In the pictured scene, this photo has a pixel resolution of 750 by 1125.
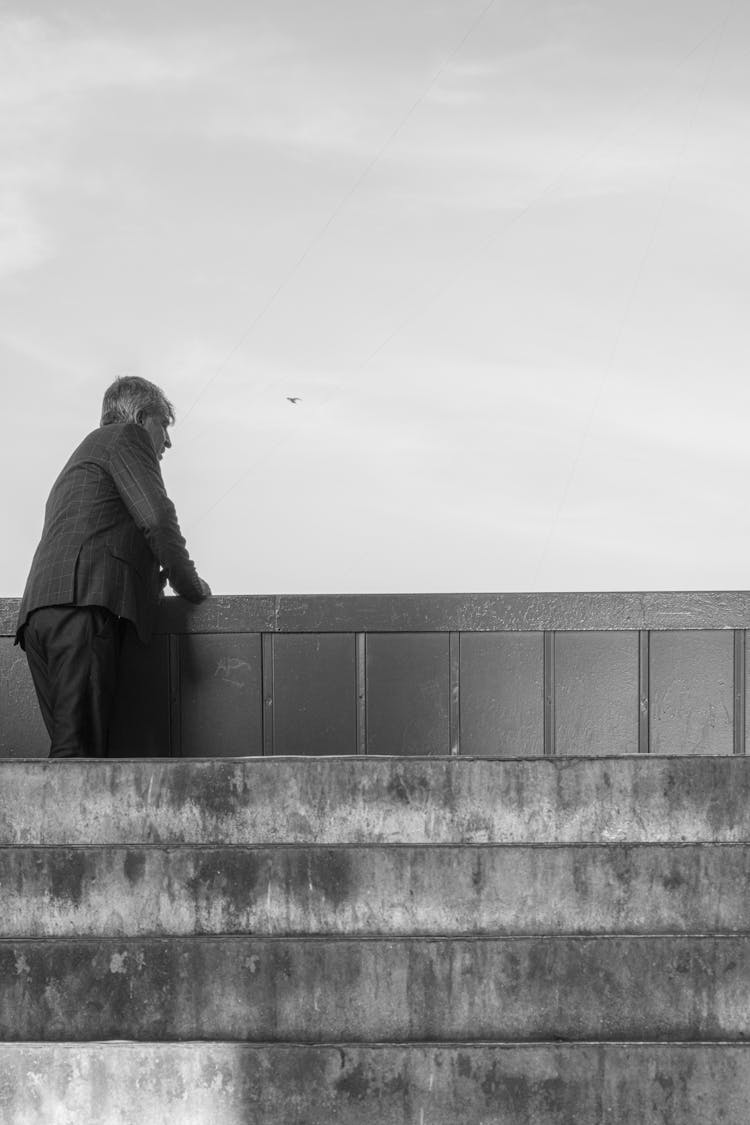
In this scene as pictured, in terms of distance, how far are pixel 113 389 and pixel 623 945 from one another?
3.86 m

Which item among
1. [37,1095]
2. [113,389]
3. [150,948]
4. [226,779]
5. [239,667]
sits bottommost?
[37,1095]

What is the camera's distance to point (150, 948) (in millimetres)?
6516

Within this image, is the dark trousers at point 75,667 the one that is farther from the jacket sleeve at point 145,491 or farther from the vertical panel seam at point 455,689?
the vertical panel seam at point 455,689

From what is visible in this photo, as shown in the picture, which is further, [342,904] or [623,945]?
[342,904]

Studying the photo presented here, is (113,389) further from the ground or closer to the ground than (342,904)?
further from the ground

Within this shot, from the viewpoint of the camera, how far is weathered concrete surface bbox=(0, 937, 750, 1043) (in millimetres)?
6465

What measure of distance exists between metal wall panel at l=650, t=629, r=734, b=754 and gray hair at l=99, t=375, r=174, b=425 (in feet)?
9.88

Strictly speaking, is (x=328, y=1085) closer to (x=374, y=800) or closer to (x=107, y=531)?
(x=374, y=800)

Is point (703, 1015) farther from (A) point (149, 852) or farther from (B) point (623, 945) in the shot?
(A) point (149, 852)

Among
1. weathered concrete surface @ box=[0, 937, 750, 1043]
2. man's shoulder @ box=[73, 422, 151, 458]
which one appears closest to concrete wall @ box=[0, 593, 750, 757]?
man's shoulder @ box=[73, 422, 151, 458]

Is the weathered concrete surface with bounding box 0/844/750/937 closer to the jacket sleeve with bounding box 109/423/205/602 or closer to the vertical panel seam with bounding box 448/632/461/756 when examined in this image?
the jacket sleeve with bounding box 109/423/205/602

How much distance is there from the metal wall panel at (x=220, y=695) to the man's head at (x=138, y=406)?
1.32 meters

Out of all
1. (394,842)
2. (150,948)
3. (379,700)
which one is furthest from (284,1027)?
(379,700)

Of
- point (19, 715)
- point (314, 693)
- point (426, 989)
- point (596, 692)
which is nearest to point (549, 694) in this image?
point (596, 692)
